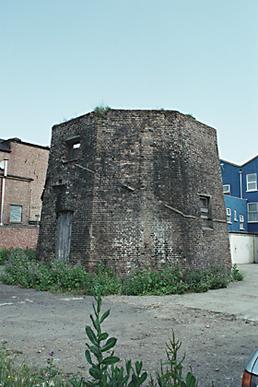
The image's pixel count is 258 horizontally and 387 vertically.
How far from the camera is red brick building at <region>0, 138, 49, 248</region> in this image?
95.0 feet

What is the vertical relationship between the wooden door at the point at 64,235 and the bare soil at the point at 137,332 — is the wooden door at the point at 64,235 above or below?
above

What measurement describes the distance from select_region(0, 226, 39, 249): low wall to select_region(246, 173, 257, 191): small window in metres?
20.7

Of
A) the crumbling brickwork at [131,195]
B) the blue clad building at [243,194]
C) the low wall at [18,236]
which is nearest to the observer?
the crumbling brickwork at [131,195]

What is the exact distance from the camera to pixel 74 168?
15.5m

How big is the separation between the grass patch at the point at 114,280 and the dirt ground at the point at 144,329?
779 millimetres

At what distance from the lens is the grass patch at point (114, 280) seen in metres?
12.7

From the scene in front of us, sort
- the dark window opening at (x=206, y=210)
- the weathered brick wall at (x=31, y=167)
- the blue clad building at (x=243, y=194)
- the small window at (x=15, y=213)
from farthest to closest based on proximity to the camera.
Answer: the blue clad building at (x=243, y=194) < the weathered brick wall at (x=31, y=167) < the small window at (x=15, y=213) < the dark window opening at (x=206, y=210)

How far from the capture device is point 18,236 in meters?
28.8

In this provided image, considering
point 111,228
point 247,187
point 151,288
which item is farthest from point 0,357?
point 247,187

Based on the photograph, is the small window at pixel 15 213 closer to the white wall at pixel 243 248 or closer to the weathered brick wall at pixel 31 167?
the weathered brick wall at pixel 31 167

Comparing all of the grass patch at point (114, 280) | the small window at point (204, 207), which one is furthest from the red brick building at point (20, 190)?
the small window at point (204, 207)

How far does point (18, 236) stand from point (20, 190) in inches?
222

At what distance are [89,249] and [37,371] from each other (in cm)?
930

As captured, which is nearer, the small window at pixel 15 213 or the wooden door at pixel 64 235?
the wooden door at pixel 64 235
